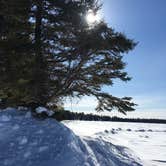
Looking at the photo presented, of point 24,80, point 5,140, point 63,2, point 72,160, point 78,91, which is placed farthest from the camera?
point 78,91

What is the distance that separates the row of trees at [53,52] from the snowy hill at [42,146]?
1876mm

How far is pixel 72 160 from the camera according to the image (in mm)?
7699

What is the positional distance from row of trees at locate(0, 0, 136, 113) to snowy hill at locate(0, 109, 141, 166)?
1.88 m

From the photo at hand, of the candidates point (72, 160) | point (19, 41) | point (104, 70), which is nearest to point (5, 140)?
point (72, 160)

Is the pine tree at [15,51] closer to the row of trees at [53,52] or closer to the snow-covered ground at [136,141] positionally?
the row of trees at [53,52]

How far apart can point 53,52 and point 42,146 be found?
18.7 ft

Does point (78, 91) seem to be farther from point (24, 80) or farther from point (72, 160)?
point (72, 160)

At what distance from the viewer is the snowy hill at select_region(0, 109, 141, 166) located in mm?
7648

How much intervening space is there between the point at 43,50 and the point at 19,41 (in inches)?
48.1

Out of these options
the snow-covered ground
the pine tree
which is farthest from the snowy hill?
the snow-covered ground

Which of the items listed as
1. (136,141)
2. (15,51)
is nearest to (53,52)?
(15,51)

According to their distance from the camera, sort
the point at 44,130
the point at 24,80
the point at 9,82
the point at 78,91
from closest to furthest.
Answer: the point at 44,130, the point at 24,80, the point at 9,82, the point at 78,91

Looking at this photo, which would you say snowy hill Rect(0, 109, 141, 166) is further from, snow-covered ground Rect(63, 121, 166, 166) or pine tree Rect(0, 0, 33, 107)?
snow-covered ground Rect(63, 121, 166, 166)

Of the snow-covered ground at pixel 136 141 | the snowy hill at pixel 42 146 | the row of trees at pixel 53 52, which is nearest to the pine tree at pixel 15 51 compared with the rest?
the row of trees at pixel 53 52
